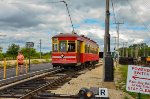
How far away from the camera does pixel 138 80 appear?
37.1ft

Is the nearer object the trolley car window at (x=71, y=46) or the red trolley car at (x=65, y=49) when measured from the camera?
the red trolley car at (x=65, y=49)

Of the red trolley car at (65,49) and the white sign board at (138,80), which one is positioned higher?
the red trolley car at (65,49)

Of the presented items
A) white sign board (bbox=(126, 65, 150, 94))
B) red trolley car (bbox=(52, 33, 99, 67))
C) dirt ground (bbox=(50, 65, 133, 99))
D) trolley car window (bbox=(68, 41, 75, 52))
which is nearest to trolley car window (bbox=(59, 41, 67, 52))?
red trolley car (bbox=(52, 33, 99, 67))

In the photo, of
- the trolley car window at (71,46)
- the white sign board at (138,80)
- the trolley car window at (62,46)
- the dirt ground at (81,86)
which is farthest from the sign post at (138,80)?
the trolley car window at (62,46)

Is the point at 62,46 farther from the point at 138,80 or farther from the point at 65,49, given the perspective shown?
the point at 138,80

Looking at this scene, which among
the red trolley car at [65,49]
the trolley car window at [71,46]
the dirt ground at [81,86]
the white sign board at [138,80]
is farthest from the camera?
the trolley car window at [71,46]

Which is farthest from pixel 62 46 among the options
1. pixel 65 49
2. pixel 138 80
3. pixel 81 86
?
pixel 138 80

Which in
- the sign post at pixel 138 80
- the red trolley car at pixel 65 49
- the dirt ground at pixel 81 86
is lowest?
the dirt ground at pixel 81 86

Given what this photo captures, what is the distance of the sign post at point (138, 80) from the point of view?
11250 mm

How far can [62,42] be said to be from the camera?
108ft

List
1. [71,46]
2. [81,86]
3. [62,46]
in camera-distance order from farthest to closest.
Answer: [71,46], [62,46], [81,86]

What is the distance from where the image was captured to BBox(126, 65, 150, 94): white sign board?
1125cm

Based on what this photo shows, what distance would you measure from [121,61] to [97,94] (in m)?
66.0

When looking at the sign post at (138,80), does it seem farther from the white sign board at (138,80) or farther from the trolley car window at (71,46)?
the trolley car window at (71,46)
